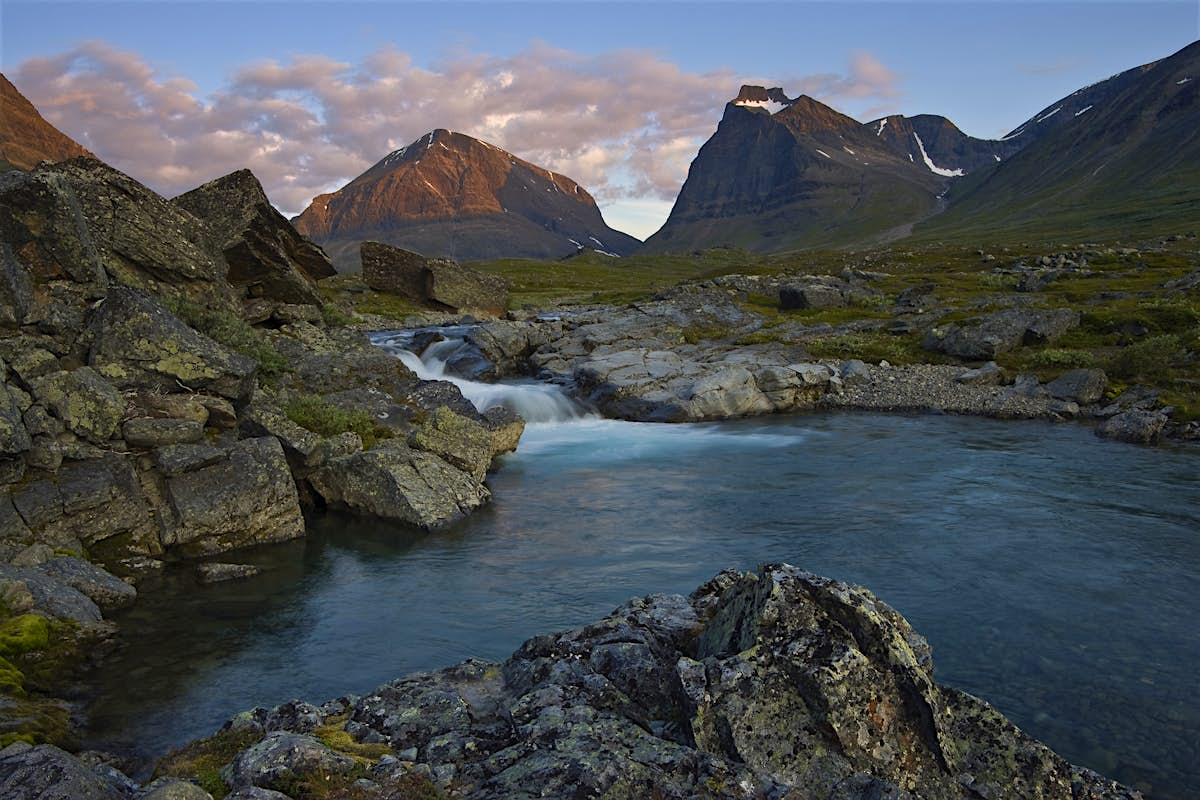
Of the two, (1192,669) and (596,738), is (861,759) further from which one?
(1192,669)

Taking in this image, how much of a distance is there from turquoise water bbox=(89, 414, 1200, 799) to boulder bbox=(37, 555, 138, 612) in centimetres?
50

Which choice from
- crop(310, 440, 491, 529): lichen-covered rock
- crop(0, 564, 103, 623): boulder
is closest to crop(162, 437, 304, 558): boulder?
crop(310, 440, 491, 529): lichen-covered rock

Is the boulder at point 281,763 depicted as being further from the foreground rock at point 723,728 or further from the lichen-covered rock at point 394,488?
the lichen-covered rock at point 394,488

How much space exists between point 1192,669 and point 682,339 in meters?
43.4

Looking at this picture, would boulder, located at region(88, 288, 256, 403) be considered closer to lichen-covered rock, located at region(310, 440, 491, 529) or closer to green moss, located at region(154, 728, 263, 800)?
lichen-covered rock, located at region(310, 440, 491, 529)

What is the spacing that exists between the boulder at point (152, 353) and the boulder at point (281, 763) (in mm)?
15325

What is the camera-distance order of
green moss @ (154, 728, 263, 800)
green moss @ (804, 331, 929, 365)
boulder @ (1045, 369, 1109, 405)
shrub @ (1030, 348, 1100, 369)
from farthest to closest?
green moss @ (804, 331, 929, 365) → shrub @ (1030, 348, 1100, 369) → boulder @ (1045, 369, 1109, 405) → green moss @ (154, 728, 263, 800)

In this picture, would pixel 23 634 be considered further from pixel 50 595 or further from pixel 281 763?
pixel 281 763

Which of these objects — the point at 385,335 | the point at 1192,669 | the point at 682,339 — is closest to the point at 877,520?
Result: the point at 1192,669

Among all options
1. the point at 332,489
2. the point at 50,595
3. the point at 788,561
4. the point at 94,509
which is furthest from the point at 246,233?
the point at 788,561

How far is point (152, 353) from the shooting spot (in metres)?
20.4

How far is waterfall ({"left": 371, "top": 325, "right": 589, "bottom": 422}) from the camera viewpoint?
38.1 metres

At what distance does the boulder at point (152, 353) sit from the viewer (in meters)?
19.9

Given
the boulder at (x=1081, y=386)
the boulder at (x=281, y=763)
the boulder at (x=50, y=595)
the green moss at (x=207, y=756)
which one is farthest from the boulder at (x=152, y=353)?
the boulder at (x=1081, y=386)
